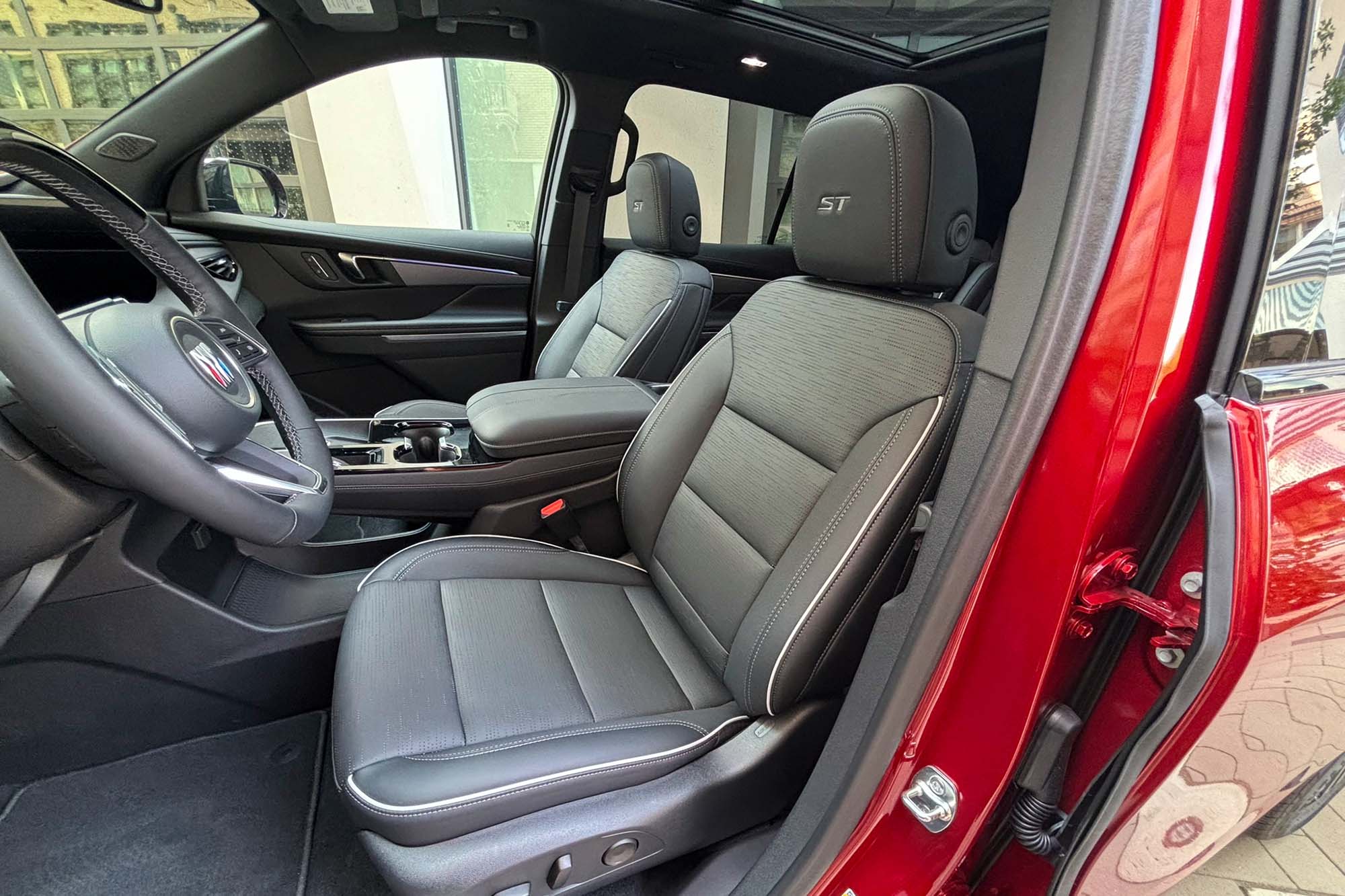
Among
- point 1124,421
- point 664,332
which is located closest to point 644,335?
point 664,332

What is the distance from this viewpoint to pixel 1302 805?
1.18 metres

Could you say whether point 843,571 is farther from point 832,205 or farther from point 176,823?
point 176,823

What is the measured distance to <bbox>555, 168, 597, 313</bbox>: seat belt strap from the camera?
2459 millimetres

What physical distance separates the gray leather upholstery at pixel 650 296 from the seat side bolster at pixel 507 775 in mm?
1141

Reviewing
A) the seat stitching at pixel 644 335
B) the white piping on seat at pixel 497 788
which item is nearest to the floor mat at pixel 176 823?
the white piping on seat at pixel 497 788

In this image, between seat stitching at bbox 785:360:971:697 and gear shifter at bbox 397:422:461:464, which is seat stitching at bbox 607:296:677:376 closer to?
gear shifter at bbox 397:422:461:464

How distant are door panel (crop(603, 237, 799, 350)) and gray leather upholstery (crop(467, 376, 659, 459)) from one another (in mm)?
1189

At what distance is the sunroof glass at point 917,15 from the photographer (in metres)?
2.11

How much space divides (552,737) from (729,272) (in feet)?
7.61

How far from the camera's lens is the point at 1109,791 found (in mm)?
612

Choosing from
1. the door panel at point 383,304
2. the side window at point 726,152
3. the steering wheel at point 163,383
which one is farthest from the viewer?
the side window at point 726,152

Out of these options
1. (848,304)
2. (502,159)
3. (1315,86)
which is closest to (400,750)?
(848,304)

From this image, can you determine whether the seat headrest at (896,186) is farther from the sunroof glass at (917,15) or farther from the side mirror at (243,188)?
the side mirror at (243,188)

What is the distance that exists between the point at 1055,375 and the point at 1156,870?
62 centimetres
